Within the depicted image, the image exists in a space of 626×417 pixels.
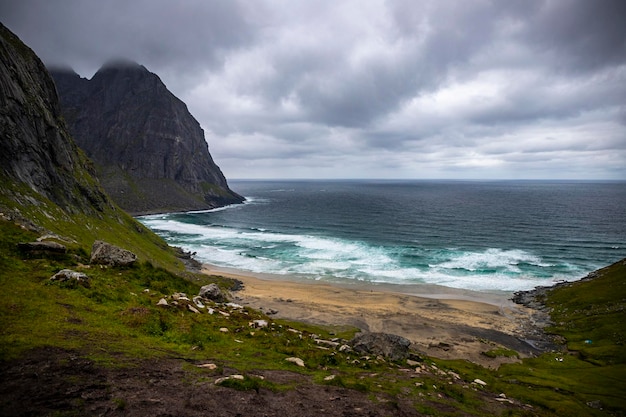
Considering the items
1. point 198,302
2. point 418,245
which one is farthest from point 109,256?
point 418,245

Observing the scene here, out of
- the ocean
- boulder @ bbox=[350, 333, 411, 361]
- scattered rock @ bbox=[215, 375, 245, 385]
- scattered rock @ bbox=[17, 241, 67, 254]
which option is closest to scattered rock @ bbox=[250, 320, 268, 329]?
boulder @ bbox=[350, 333, 411, 361]

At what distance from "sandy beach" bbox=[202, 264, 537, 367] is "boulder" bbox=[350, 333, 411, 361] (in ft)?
48.7

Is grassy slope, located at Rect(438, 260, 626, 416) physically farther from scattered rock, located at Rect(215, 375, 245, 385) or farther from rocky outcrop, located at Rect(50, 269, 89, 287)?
rocky outcrop, located at Rect(50, 269, 89, 287)

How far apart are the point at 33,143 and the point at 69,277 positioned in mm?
52919

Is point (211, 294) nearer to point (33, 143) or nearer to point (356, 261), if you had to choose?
point (33, 143)

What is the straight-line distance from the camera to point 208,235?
422 feet

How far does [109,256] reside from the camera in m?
26.5

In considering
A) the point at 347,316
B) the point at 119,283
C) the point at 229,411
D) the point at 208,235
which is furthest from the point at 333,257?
the point at 229,411

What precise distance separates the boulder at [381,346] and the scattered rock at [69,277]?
19.5 meters

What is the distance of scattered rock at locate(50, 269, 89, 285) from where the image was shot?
19.1 meters

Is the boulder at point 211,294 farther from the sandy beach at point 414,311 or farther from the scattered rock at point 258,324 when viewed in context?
the sandy beach at point 414,311

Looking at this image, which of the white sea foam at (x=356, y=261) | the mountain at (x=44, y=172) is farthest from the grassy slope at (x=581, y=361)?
the mountain at (x=44, y=172)

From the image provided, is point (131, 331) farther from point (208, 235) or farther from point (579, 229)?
point (579, 229)

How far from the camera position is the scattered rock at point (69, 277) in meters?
19.1
